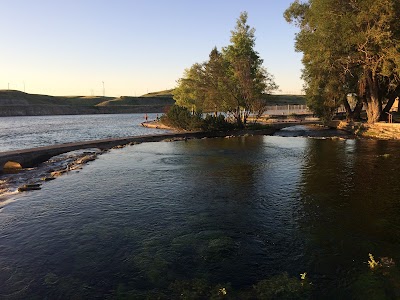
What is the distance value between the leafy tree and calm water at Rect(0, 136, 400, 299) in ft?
110

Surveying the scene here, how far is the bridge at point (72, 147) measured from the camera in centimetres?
3059

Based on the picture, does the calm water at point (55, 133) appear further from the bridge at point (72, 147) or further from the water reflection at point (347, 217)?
the water reflection at point (347, 217)

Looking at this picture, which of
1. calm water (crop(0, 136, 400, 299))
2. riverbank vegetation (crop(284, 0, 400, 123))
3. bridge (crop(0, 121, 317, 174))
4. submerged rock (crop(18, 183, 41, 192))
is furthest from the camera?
riverbank vegetation (crop(284, 0, 400, 123))

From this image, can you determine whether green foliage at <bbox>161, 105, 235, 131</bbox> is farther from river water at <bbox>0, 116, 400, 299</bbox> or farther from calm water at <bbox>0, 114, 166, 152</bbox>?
river water at <bbox>0, 116, 400, 299</bbox>

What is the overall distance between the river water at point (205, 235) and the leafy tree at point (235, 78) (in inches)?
1326

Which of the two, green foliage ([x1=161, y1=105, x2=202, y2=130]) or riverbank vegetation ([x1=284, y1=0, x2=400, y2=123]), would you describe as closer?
riverbank vegetation ([x1=284, y1=0, x2=400, y2=123])

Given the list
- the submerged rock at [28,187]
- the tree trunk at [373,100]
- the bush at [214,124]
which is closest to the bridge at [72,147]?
the bush at [214,124]

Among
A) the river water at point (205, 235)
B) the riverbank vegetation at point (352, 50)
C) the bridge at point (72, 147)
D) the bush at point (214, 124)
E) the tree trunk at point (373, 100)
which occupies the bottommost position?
the river water at point (205, 235)

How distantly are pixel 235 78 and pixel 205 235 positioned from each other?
49138 millimetres

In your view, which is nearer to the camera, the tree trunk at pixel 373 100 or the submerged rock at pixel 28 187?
the submerged rock at pixel 28 187

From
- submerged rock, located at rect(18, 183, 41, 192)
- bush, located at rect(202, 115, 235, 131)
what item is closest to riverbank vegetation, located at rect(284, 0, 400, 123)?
bush, located at rect(202, 115, 235, 131)

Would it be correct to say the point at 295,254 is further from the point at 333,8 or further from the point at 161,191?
the point at 333,8

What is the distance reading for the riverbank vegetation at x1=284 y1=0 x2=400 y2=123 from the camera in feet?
135

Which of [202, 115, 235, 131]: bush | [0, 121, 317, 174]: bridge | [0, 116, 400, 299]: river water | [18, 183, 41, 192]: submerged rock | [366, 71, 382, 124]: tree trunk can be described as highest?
[366, 71, 382, 124]: tree trunk
